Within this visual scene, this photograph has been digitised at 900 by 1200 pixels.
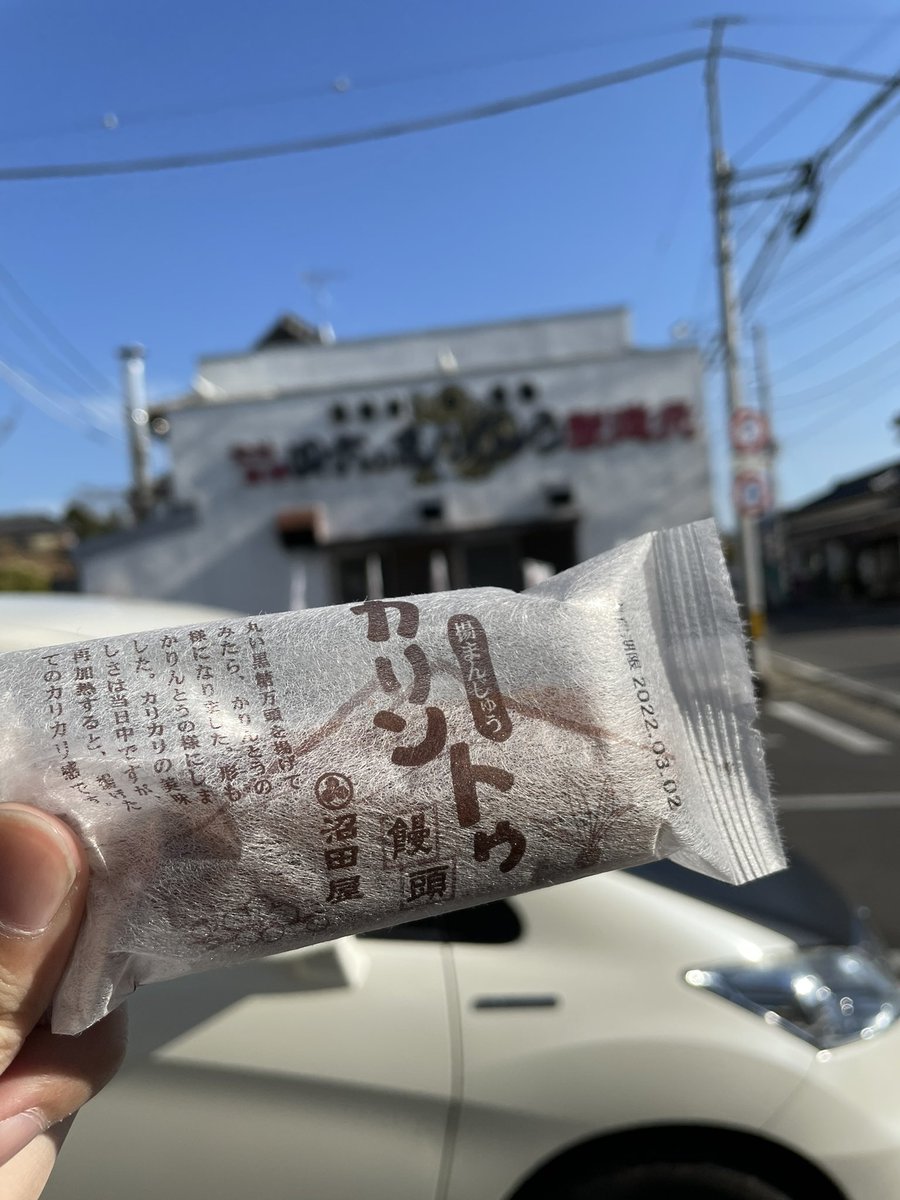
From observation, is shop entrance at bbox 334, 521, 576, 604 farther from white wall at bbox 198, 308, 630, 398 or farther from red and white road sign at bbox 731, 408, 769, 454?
white wall at bbox 198, 308, 630, 398

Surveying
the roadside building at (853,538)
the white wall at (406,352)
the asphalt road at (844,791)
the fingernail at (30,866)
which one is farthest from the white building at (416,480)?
the roadside building at (853,538)

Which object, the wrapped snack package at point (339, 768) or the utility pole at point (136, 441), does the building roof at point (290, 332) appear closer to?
the utility pole at point (136, 441)

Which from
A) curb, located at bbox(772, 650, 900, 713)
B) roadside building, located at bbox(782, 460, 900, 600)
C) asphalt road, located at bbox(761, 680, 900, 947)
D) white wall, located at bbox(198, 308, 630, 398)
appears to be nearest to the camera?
asphalt road, located at bbox(761, 680, 900, 947)

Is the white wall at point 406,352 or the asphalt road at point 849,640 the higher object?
the white wall at point 406,352

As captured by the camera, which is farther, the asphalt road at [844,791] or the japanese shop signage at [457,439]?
the japanese shop signage at [457,439]

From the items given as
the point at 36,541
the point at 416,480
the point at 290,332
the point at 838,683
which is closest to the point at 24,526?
the point at 36,541

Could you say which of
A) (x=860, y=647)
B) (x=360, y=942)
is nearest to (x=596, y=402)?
(x=860, y=647)

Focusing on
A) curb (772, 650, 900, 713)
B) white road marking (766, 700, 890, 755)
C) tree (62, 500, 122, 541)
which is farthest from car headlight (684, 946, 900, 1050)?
tree (62, 500, 122, 541)

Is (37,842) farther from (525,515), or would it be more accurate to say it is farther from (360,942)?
(525,515)
